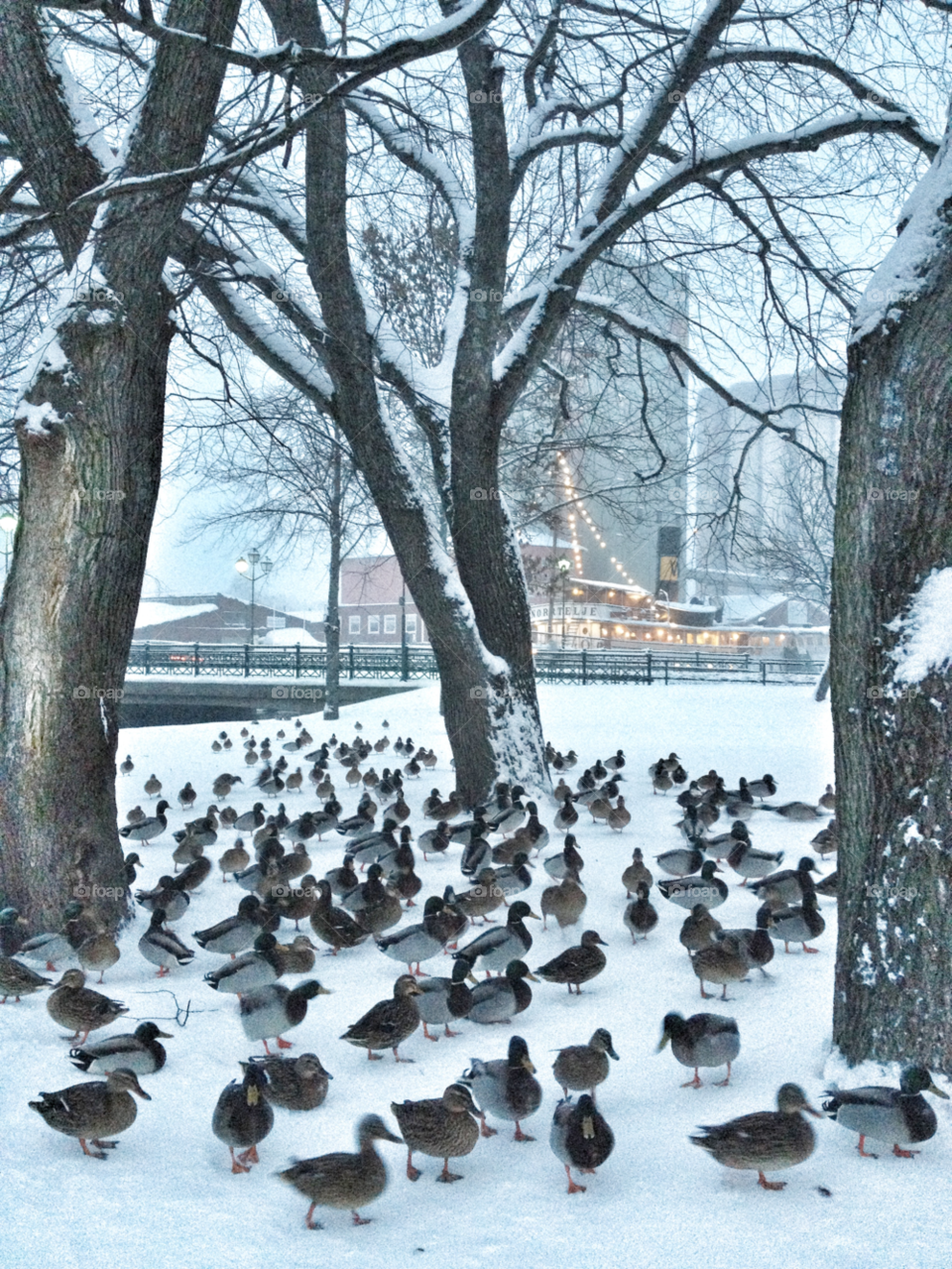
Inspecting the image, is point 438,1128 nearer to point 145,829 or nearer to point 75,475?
point 75,475

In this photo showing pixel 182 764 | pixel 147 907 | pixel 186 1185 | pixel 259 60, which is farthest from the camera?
pixel 182 764

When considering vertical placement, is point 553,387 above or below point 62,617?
above

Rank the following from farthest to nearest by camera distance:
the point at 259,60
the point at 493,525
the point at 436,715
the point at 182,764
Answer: the point at 436,715 < the point at 182,764 < the point at 493,525 < the point at 259,60

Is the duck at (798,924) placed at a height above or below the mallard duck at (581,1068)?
above

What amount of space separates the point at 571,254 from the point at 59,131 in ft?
16.9

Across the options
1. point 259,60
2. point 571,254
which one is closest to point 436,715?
point 571,254

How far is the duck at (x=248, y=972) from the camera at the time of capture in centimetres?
586

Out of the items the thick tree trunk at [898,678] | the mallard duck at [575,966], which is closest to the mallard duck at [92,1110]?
the mallard duck at [575,966]

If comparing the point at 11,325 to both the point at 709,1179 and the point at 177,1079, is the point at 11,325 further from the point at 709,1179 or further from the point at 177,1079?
the point at 709,1179

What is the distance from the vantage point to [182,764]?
53.5ft

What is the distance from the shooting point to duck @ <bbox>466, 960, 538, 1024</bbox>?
5621 mm

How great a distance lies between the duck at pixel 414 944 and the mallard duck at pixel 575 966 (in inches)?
27.9

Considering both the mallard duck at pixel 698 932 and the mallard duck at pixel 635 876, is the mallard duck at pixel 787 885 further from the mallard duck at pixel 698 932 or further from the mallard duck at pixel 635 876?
the mallard duck at pixel 698 932

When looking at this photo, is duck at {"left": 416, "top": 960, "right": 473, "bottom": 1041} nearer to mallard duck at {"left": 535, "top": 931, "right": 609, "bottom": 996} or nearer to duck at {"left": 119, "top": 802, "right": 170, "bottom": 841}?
mallard duck at {"left": 535, "top": 931, "right": 609, "bottom": 996}
